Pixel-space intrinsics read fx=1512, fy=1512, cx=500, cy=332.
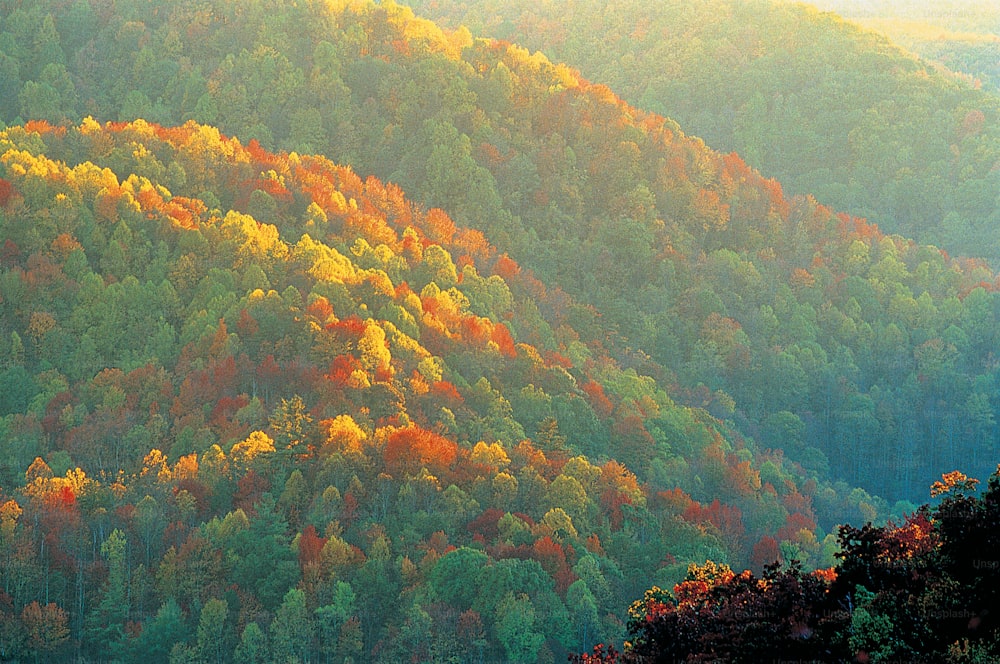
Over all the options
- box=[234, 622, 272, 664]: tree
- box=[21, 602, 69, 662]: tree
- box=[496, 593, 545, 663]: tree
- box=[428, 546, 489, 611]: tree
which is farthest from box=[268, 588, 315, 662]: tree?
box=[21, 602, 69, 662]: tree

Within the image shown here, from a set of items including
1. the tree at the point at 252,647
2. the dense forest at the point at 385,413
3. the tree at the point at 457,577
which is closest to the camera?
the tree at the point at 252,647

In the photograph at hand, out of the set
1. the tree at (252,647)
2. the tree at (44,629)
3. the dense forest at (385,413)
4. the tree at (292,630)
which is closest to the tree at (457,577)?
the dense forest at (385,413)

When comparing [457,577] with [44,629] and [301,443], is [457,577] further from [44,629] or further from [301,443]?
[44,629]

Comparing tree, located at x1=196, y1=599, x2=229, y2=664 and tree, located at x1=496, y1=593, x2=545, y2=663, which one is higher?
tree, located at x1=496, y1=593, x2=545, y2=663

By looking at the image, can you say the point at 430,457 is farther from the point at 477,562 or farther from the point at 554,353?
the point at 554,353

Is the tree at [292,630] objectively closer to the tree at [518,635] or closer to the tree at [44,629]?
the tree at [518,635]

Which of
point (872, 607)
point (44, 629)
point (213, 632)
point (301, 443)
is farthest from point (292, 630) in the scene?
point (872, 607)

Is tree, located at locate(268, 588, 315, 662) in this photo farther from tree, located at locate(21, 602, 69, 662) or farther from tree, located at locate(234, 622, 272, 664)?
tree, located at locate(21, 602, 69, 662)

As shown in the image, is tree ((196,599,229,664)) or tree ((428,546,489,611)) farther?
tree ((428,546,489,611))

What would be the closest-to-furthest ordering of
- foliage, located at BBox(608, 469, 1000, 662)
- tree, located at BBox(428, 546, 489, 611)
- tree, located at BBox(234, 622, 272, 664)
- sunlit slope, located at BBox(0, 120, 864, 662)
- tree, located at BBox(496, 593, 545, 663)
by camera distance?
foliage, located at BBox(608, 469, 1000, 662) → tree, located at BBox(234, 622, 272, 664) → tree, located at BBox(496, 593, 545, 663) → sunlit slope, located at BBox(0, 120, 864, 662) → tree, located at BBox(428, 546, 489, 611)
